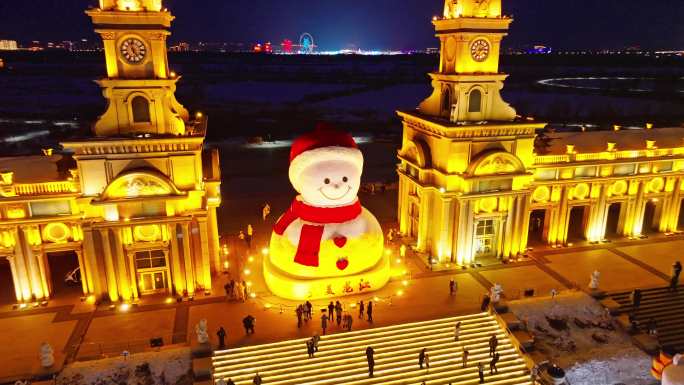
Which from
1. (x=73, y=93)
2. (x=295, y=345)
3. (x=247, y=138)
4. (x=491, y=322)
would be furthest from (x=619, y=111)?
(x=73, y=93)

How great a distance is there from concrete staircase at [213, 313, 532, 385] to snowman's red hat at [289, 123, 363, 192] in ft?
27.0

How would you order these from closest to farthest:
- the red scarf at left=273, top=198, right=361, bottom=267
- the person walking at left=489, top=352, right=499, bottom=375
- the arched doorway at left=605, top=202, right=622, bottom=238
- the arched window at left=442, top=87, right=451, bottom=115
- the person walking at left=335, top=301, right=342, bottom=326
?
the person walking at left=489, top=352, right=499, bottom=375
the person walking at left=335, top=301, right=342, bottom=326
the red scarf at left=273, top=198, right=361, bottom=267
the arched window at left=442, top=87, right=451, bottom=115
the arched doorway at left=605, top=202, right=622, bottom=238

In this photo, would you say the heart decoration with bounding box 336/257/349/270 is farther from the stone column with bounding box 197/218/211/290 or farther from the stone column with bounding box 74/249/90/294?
the stone column with bounding box 74/249/90/294

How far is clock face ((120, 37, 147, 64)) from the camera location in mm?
25578

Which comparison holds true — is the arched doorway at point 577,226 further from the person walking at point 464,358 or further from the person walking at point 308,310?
the person walking at point 308,310

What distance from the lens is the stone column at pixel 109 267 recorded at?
26.3 meters

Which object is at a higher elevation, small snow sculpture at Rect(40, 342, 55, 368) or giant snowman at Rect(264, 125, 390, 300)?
giant snowman at Rect(264, 125, 390, 300)

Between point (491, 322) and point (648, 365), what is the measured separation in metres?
6.82

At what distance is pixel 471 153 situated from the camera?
30266mm

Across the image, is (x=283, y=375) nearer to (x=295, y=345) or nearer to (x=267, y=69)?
(x=295, y=345)

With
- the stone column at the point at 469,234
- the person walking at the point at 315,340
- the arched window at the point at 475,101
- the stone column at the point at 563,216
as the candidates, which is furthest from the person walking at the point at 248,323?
the stone column at the point at 563,216

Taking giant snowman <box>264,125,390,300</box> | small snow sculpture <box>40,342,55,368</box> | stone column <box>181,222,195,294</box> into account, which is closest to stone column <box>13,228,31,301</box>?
small snow sculpture <box>40,342,55,368</box>

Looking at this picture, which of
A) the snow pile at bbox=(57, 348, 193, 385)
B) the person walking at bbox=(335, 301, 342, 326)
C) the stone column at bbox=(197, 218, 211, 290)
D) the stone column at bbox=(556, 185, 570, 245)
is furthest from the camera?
the stone column at bbox=(556, 185, 570, 245)

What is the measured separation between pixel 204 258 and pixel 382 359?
440 inches
